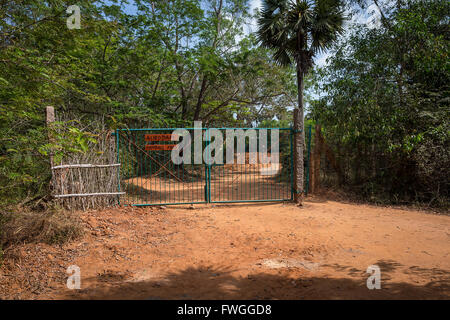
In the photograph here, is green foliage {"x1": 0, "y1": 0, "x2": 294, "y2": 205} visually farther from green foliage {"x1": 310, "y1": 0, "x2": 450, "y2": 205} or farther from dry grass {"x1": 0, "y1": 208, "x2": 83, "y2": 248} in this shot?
green foliage {"x1": 310, "y1": 0, "x2": 450, "y2": 205}

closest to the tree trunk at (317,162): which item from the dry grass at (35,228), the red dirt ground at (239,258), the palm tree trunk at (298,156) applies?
the palm tree trunk at (298,156)

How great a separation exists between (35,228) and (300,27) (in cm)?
942

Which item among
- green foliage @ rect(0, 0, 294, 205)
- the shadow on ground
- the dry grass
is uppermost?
green foliage @ rect(0, 0, 294, 205)

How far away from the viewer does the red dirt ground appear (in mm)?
3439

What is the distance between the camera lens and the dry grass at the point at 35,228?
14.7ft

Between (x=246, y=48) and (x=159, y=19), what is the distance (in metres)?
3.88

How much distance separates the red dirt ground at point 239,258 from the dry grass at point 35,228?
0.62 feet

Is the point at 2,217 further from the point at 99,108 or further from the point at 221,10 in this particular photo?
the point at 221,10

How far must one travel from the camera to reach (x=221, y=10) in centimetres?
1473

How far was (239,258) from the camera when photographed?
4492 mm

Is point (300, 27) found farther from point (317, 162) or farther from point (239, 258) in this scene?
point (239, 258)

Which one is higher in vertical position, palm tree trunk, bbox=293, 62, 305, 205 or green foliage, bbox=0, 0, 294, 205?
green foliage, bbox=0, 0, 294, 205

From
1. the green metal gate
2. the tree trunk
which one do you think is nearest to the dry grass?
the green metal gate

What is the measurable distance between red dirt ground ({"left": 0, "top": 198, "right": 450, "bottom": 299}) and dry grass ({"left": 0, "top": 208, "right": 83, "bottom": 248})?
19 centimetres
